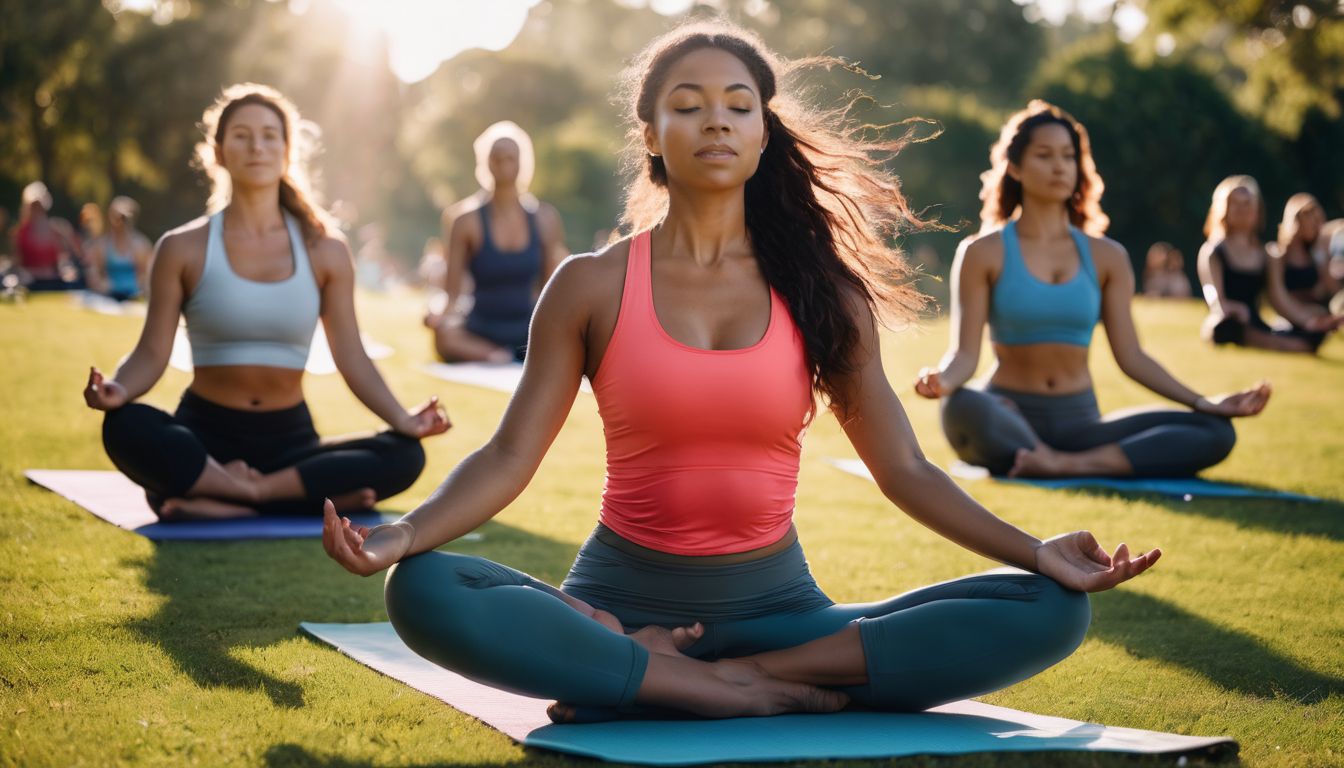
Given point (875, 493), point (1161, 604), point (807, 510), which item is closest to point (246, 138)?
point (807, 510)

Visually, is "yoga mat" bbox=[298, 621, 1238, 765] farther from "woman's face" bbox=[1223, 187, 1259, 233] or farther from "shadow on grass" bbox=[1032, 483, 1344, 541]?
"woman's face" bbox=[1223, 187, 1259, 233]

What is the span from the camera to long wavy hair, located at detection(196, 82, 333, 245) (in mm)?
6082

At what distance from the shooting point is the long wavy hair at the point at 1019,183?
7.18 meters

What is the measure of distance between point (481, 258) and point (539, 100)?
5367 centimetres

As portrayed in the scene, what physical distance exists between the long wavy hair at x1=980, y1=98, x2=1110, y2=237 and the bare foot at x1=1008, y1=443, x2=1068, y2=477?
1162 mm

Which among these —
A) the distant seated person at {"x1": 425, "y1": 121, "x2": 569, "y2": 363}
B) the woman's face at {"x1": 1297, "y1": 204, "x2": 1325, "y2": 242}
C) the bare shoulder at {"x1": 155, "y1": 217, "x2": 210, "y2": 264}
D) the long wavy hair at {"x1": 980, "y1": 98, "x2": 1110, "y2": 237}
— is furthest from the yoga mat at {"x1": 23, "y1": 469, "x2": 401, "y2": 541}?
the woman's face at {"x1": 1297, "y1": 204, "x2": 1325, "y2": 242}

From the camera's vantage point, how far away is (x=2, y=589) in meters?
4.43

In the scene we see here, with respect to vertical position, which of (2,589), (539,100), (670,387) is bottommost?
(2,589)

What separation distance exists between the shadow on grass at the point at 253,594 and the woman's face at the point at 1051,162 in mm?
3108

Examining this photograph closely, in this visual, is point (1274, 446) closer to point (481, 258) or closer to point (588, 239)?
point (481, 258)

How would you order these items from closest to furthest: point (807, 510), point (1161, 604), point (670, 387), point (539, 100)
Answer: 1. point (670, 387)
2. point (1161, 604)
3. point (807, 510)
4. point (539, 100)

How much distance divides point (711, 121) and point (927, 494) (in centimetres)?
104

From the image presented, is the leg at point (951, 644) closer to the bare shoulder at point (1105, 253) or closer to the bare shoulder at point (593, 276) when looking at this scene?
the bare shoulder at point (593, 276)

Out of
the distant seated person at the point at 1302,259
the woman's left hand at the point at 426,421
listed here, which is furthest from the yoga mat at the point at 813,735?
the distant seated person at the point at 1302,259
